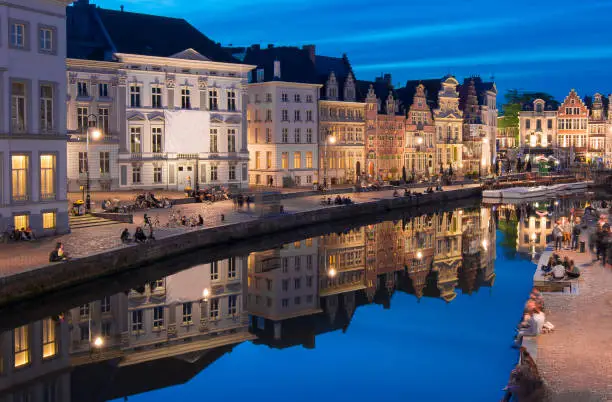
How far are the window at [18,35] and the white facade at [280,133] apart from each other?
34.1 metres

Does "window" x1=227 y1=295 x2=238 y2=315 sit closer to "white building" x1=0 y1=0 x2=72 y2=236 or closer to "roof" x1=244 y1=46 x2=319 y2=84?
"white building" x1=0 y1=0 x2=72 y2=236

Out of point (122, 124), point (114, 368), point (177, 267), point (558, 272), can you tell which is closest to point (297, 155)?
point (122, 124)

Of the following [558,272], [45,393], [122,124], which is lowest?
[45,393]

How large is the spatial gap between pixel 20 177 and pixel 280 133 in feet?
115

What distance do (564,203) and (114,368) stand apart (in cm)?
6143

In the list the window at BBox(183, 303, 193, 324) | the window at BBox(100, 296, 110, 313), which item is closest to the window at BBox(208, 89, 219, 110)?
the window at BBox(183, 303, 193, 324)

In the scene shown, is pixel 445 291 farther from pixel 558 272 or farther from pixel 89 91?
pixel 89 91

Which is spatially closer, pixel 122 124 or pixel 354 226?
pixel 354 226

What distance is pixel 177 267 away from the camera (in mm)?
33688

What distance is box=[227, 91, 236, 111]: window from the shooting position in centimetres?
6166

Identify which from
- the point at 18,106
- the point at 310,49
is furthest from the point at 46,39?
the point at 310,49

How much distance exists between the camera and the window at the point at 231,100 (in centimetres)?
6166

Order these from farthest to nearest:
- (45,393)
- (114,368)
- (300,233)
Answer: (300,233) → (114,368) → (45,393)

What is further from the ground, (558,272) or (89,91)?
(89,91)
